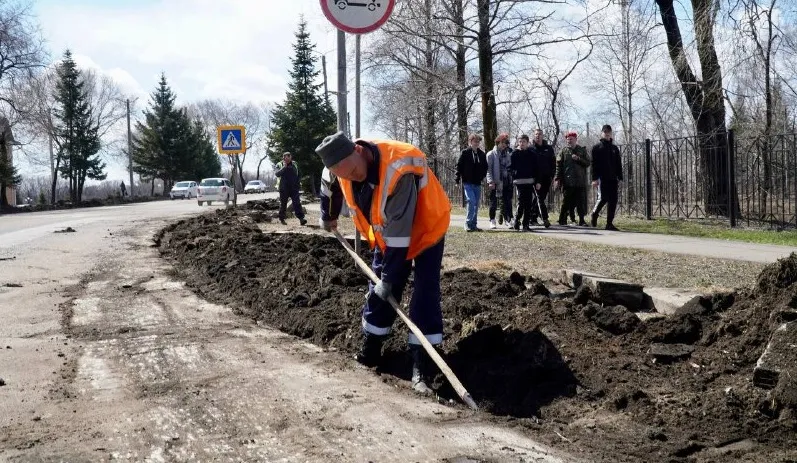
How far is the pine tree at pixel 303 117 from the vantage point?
56.6 m

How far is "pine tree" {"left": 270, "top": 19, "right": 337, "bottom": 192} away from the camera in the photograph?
2227 inches

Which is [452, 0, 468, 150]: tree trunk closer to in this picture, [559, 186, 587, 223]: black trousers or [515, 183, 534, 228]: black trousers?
[559, 186, 587, 223]: black trousers

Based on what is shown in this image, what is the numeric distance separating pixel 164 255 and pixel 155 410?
8289 millimetres

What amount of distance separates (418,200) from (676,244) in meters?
7.26

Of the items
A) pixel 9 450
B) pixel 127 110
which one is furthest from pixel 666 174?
pixel 127 110

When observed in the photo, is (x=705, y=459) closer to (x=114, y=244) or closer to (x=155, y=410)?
(x=155, y=410)

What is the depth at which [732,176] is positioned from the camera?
14648mm

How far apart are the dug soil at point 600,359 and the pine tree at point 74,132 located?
5881 centimetres

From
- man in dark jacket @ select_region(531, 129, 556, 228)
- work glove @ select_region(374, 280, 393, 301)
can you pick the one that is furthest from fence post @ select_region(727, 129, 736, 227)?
work glove @ select_region(374, 280, 393, 301)

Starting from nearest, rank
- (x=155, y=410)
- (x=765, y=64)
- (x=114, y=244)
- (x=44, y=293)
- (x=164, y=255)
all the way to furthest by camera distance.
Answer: (x=155, y=410)
(x=44, y=293)
(x=164, y=255)
(x=114, y=244)
(x=765, y=64)

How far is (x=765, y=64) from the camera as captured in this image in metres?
15.7

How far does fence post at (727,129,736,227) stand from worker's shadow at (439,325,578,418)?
35.3 feet

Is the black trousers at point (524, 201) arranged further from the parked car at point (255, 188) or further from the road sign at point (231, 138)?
the parked car at point (255, 188)

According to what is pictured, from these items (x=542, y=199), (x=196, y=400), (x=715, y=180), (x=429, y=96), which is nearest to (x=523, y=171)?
(x=542, y=199)
